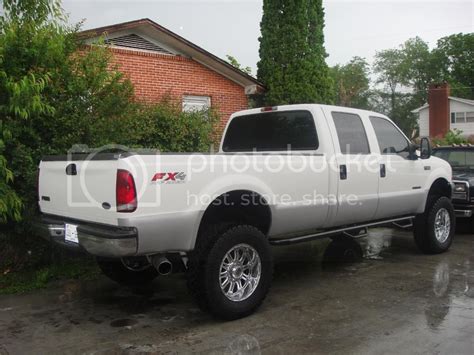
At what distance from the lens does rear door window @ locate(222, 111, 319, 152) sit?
18.5 ft

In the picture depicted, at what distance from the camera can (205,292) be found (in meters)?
4.24

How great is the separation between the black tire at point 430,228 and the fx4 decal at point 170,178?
14.0 ft

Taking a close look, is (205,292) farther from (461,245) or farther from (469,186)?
(469,186)

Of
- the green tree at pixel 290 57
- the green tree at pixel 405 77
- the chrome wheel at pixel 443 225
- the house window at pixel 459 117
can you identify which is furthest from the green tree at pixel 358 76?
the chrome wheel at pixel 443 225

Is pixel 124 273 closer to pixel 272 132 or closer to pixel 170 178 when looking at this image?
pixel 170 178

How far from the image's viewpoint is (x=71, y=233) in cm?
433

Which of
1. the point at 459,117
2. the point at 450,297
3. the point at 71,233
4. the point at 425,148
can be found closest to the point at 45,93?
the point at 71,233

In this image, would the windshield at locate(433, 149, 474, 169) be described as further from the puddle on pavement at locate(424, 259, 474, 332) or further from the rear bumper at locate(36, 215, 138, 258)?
the rear bumper at locate(36, 215, 138, 258)

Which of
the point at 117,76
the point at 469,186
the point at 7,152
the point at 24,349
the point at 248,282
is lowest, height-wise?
the point at 24,349

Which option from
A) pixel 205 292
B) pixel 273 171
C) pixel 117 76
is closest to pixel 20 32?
pixel 117 76

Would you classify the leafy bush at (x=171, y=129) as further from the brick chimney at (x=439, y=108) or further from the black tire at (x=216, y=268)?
the brick chimney at (x=439, y=108)

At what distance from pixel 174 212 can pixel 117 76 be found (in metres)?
3.28

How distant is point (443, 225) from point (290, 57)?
667 centimetres

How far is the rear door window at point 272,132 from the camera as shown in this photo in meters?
5.63
